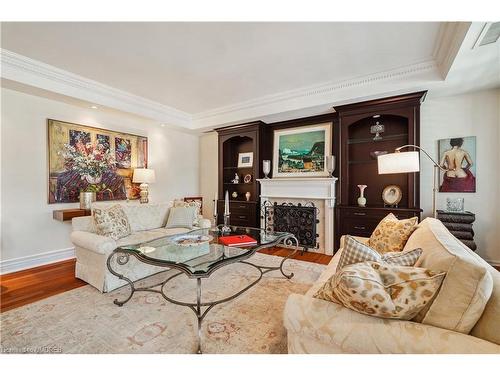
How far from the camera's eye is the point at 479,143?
306cm

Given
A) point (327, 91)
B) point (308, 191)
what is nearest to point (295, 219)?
point (308, 191)

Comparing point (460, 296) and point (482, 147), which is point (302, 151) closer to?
point (482, 147)

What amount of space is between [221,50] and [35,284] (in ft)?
11.3

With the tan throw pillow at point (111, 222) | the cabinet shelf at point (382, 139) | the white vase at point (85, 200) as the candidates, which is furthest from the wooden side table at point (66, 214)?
the cabinet shelf at point (382, 139)

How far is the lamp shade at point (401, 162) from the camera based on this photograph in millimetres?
2377

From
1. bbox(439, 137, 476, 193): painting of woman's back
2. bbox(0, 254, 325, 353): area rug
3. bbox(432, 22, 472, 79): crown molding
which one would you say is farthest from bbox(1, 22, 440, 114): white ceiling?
bbox(0, 254, 325, 353): area rug

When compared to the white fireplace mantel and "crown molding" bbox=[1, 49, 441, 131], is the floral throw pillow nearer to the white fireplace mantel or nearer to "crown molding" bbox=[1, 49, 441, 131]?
the white fireplace mantel

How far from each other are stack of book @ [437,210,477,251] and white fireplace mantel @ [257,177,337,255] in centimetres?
143

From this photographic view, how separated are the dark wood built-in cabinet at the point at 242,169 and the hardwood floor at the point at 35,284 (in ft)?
9.08

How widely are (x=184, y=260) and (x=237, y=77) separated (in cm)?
260

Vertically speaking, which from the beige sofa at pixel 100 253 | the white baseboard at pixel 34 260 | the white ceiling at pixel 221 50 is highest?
the white ceiling at pixel 221 50

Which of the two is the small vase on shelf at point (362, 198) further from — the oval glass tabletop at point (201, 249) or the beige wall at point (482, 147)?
the oval glass tabletop at point (201, 249)

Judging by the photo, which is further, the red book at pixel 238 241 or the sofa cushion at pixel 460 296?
the red book at pixel 238 241
